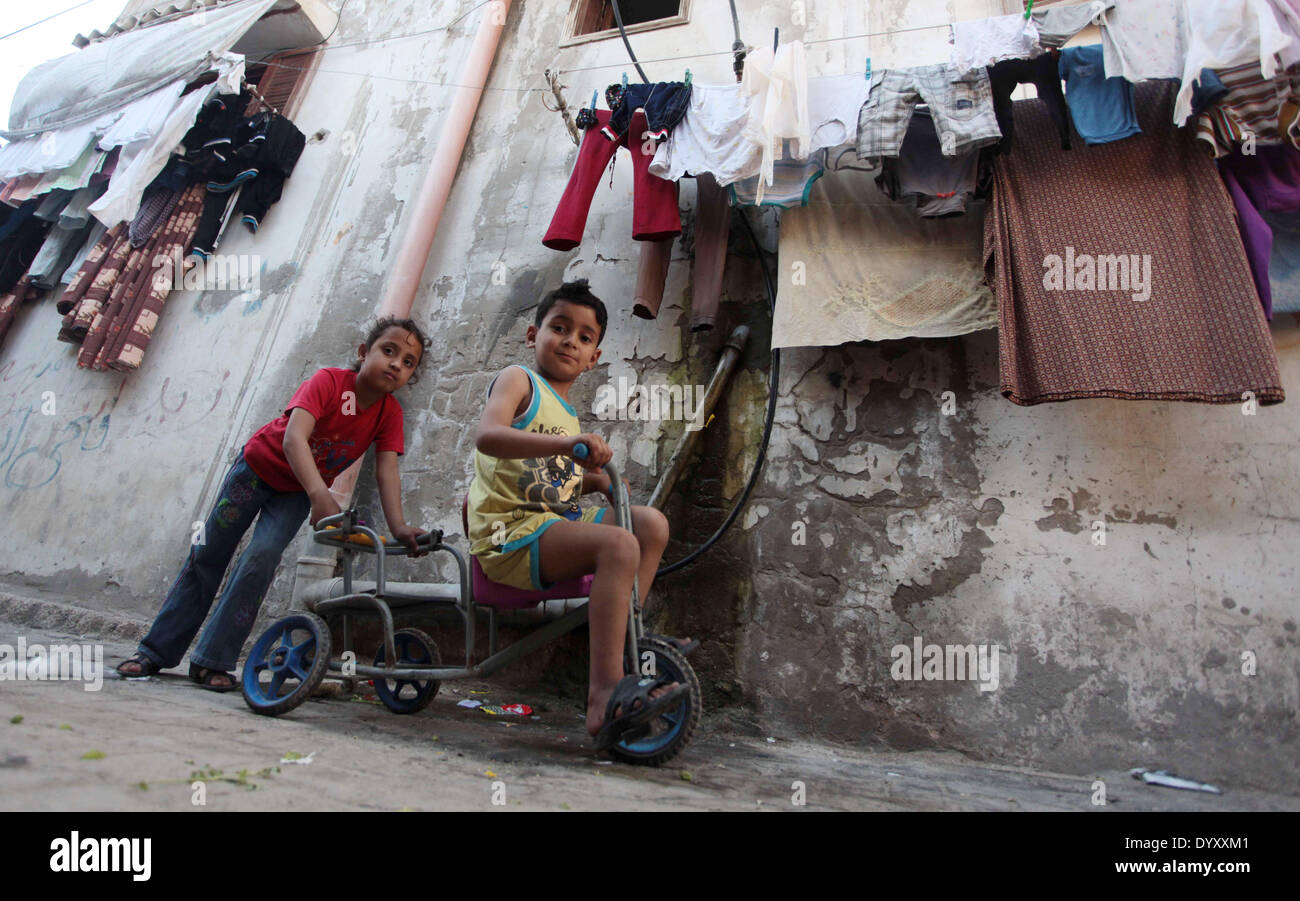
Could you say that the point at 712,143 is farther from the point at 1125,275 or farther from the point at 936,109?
the point at 1125,275

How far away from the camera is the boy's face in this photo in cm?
246

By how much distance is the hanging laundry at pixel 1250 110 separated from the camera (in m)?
2.74

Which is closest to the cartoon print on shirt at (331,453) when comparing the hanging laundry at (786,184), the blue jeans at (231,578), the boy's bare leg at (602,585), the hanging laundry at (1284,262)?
the blue jeans at (231,578)

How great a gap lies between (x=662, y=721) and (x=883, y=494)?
1.62 m

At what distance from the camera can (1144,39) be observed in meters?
2.89

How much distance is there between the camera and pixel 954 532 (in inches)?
122

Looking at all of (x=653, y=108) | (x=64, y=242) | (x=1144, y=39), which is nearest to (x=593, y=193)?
(x=653, y=108)

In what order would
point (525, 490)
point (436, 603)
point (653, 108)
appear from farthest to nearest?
point (653, 108) → point (436, 603) → point (525, 490)

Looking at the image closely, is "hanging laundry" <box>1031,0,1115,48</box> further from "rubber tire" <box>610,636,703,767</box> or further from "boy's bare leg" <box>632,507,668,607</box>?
"rubber tire" <box>610,636,703,767</box>

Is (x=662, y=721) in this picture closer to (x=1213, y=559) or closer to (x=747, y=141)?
(x=1213, y=559)

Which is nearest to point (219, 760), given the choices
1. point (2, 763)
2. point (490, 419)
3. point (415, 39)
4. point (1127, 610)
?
point (2, 763)

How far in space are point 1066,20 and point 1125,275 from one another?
108cm

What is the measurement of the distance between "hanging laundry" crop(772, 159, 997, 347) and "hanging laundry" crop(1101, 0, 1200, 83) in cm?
75

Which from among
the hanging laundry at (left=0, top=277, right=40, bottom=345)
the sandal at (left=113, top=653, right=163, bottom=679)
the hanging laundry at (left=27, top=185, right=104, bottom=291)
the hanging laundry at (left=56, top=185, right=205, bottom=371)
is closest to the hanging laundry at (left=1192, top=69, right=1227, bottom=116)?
the sandal at (left=113, top=653, right=163, bottom=679)
